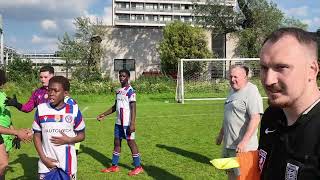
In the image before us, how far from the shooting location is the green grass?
8727 mm

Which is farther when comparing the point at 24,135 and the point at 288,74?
the point at 24,135

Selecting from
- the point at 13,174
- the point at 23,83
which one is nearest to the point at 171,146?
the point at 13,174

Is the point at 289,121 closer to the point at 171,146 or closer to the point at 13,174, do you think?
the point at 13,174

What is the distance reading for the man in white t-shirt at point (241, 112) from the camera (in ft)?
19.0

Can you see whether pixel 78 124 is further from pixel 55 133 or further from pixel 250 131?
pixel 250 131

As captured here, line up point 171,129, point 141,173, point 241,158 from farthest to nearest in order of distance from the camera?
point 171,129
point 141,173
point 241,158

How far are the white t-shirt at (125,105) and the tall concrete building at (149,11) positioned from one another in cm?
9720

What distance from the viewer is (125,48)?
53.3 meters

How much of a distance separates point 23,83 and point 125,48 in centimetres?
2193

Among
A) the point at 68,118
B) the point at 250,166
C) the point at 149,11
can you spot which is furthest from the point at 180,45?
the point at 149,11

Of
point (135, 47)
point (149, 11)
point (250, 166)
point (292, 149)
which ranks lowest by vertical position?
point (250, 166)

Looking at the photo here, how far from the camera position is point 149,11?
110 meters

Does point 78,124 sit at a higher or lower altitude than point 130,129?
higher

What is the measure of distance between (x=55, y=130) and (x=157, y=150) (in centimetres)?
601
